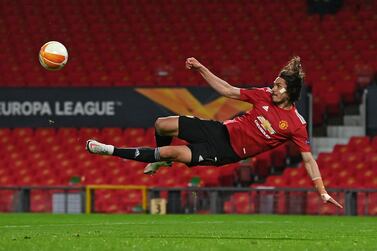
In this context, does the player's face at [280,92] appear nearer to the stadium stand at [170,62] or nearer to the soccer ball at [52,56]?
the soccer ball at [52,56]

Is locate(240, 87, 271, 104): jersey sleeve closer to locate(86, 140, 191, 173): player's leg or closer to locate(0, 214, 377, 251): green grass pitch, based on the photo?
locate(86, 140, 191, 173): player's leg

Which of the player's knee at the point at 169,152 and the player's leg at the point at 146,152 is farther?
the player's knee at the point at 169,152

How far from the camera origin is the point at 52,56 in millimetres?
13711

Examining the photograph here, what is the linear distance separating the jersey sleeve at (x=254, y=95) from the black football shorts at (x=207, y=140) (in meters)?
0.50

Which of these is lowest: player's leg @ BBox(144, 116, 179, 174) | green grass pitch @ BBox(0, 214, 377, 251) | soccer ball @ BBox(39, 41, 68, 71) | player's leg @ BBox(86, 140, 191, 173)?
green grass pitch @ BBox(0, 214, 377, 251)

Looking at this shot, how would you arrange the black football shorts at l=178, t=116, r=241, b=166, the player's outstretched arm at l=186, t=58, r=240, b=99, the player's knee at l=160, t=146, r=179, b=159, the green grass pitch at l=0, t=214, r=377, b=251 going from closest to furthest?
the green grass pitch at l=0, t=214, r=377, b=251 < the player's outstretched arm at l=186, t=58, r=240, b=99 < the player's knee at l=160, t=146, r=179, b=159 < the black football shorts at l=178, t=116, r=241, b=166

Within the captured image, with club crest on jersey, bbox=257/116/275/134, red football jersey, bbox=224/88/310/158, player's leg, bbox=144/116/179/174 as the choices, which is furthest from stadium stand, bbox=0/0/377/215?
player's leg, bbox=144/116/179/174

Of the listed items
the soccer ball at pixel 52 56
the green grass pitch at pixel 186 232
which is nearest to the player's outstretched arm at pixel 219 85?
the green grass pitch at pixel 186 232

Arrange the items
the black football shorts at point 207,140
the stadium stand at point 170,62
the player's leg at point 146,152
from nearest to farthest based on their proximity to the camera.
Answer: the player's leg at point 146,152, the black football shorts at point 207,140, the stadium stand at point 170,62

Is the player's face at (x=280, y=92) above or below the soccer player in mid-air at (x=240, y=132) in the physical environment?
above

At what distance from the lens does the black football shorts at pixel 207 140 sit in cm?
1280

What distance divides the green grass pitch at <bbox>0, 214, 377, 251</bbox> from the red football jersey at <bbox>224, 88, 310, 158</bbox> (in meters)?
1.10

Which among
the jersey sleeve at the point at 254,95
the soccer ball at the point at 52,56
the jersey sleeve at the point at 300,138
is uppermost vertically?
the soccer ball at the point at 52,56

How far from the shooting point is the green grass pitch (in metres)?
11.4
